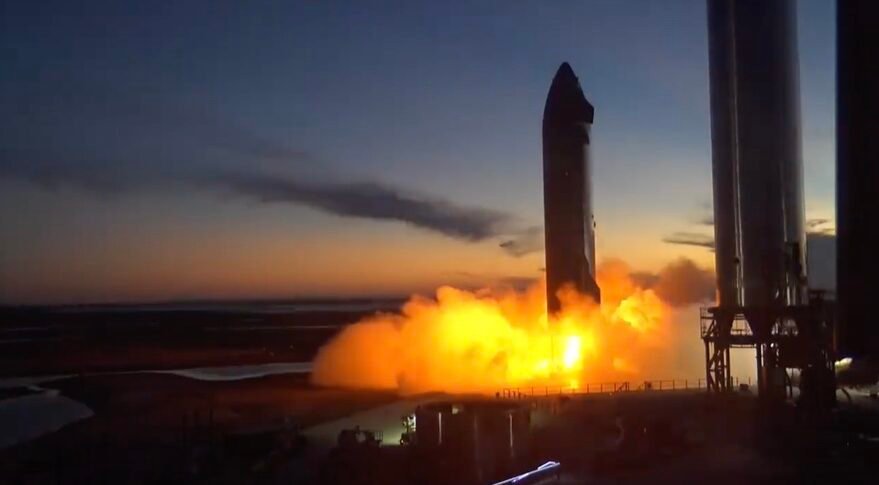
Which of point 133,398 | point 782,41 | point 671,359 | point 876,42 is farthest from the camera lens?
point 671,359

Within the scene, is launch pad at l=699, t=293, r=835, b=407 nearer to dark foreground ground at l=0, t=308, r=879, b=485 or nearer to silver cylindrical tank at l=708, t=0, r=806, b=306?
silver cylindrical tank at l=708, t=0, r=806, b=306

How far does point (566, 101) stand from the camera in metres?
46.5

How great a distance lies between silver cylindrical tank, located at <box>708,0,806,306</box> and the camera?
41969mm

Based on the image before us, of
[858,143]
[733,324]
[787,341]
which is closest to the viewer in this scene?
[858,143]

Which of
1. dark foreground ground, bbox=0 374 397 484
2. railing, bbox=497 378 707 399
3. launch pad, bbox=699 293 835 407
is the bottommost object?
dark foreground ground, bbox=0 374 397 484

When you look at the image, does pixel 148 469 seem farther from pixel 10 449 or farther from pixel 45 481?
pixel 10 449

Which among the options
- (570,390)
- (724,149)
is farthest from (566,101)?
(570,390)

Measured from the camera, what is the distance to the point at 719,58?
1818 inches

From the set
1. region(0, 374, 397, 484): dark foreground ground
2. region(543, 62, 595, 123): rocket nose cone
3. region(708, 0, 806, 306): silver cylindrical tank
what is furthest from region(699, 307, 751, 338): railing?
region(0, 374, 397, 484): dark foreground ground

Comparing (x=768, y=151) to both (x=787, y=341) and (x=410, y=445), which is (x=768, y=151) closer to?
(x=787, y=341)

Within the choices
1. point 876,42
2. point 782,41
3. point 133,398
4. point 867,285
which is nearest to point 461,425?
point 867,285

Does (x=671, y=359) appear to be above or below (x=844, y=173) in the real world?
below

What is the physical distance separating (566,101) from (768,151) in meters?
11.0

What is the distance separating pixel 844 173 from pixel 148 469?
93.4ft
